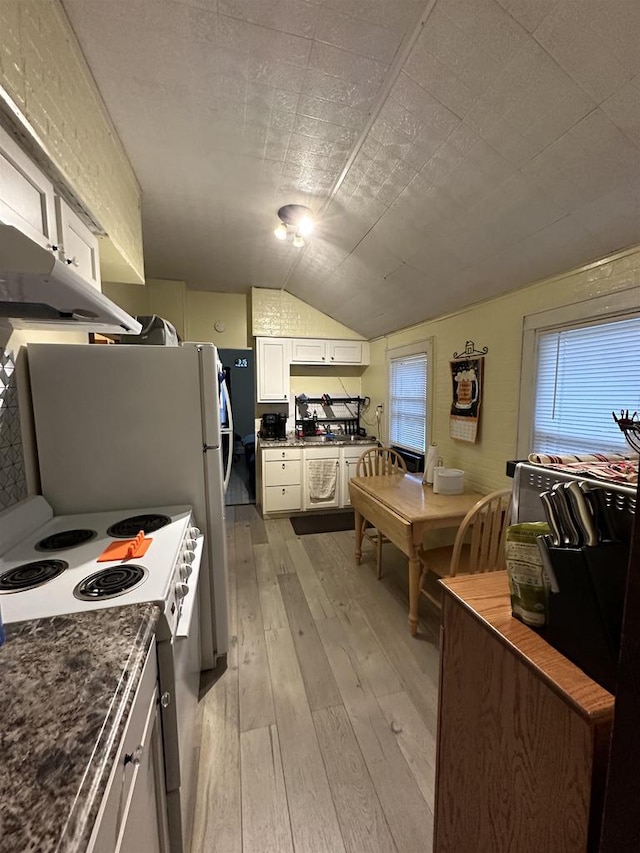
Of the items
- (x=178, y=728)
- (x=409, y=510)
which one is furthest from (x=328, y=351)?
(x=178, y=728)

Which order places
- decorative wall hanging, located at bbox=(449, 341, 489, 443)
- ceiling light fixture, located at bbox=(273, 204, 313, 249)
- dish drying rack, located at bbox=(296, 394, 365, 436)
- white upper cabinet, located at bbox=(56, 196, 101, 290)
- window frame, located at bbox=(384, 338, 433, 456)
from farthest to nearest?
dish drying rack, located at bbox=(296, 394, 365, 436) < window frame, located at bbox=(384, 338, 433, 456) < decorative wall hanging, located at bbox=(449, 341, 489, 443) < ceiling light fixture, located at bbox=(273, 204, 313, 249) < white upper cabinet, located at bbox=(56, 196, 101, 290)

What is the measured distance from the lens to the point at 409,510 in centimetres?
223

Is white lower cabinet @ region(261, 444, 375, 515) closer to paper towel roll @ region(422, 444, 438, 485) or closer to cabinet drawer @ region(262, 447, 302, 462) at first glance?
cabinet drawer @ region(262, 447, 302, 462)

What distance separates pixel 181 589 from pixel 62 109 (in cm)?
172

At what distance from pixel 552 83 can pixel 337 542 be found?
10.9 ft

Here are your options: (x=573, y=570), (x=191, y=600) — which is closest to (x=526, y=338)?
(x=573, y=570)

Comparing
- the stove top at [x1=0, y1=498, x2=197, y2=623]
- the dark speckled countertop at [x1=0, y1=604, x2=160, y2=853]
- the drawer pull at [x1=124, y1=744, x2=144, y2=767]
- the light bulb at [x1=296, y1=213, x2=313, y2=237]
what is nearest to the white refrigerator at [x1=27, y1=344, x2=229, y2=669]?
the stove top at [x1=0, y1=498, x2=197, y2=623]

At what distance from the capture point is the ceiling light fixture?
7.98ft

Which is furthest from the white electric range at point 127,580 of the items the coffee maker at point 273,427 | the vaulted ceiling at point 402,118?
the coffee maker at point 273,427

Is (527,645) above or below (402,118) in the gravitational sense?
below

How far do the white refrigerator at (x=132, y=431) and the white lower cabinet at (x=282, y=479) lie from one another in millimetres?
→ 2227

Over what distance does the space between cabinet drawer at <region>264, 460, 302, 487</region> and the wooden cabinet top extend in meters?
3.17

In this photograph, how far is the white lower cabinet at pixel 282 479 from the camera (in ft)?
13.2

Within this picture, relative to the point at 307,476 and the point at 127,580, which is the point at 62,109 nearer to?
the point at 127,580
